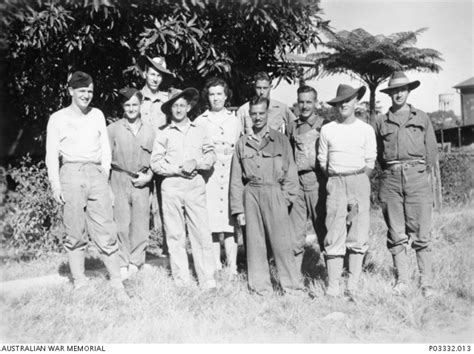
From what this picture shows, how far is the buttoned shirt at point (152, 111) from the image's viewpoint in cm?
555

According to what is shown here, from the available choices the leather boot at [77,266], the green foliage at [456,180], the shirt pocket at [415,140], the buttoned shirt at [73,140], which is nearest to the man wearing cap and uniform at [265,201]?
the shirt pocket at [415,140]

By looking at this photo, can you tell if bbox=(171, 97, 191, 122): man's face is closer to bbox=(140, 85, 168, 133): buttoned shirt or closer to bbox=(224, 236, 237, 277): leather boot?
bbox=(140, 85, 168, 133): buttoned shirt

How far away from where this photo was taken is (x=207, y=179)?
534 cm

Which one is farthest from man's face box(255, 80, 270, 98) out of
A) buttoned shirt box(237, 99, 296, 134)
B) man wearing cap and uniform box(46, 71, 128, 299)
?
man wearing cap and uniform box(46, 71, 128, 299)

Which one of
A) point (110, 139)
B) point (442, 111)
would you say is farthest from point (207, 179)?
→ point (442, 111)

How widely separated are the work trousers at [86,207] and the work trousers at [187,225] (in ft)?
1.83

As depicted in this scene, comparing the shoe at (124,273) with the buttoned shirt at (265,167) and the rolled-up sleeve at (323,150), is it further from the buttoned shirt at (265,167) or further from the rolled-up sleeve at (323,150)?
the rolled-up sleeve at (323,150)

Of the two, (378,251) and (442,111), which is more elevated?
(442,111)

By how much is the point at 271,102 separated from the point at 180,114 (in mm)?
1193

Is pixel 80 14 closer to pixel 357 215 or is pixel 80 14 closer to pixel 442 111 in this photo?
pixel 357 215

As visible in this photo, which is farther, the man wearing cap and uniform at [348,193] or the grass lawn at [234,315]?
the man wearing cap and uniform at [348,193]

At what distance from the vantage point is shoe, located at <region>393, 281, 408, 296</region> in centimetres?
475

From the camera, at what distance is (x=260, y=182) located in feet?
15.9

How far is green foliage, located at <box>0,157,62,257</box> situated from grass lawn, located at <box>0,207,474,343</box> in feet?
5.89
